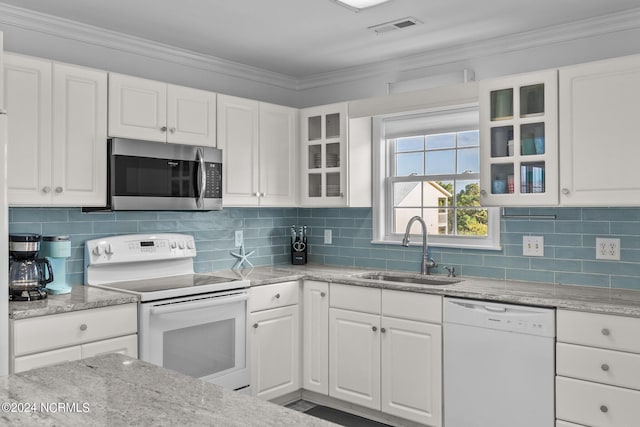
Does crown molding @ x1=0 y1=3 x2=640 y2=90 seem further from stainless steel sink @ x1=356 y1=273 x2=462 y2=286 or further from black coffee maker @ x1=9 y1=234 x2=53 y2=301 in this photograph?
stainless steel sink @ x1=356 y1=273 x2=462 y2=286

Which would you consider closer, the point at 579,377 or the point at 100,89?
the point at 579,377

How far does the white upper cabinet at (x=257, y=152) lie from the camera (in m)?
3.72

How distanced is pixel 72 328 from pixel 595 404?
8.21 feet

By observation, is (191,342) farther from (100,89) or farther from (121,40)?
(121,40)

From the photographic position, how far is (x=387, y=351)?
133 inches

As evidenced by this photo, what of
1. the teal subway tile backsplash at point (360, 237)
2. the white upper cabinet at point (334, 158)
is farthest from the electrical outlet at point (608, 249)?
the white upper cabinet at point (334, 158)

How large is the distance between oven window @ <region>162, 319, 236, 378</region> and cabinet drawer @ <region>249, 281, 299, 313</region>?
0.74 ft

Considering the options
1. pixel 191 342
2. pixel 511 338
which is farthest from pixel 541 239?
pixel 191 342

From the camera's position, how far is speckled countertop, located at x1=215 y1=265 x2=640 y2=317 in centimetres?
267

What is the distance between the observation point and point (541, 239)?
337 cm

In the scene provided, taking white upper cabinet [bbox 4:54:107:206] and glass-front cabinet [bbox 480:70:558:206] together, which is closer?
white upper cabinet [bbox 4:54:107:206]

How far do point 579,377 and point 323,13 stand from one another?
2.31 metres

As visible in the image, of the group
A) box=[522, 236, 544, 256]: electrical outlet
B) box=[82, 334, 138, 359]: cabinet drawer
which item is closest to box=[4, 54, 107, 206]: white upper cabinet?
box=[82, 334, 138, 359]: cabinet drawer

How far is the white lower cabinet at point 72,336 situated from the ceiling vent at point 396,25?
2.12 meters
